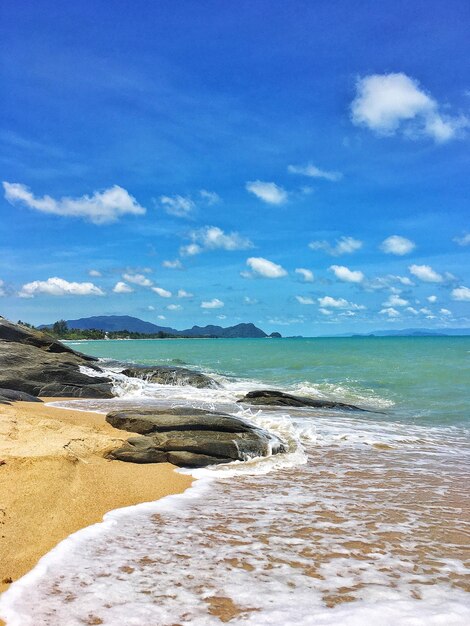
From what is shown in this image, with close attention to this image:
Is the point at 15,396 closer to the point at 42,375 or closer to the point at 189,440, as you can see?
the point at 42,375

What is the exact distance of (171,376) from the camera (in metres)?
29.0

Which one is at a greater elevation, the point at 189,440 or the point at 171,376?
the point at 171,376

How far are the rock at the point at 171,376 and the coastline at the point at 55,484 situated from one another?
17.9 meters

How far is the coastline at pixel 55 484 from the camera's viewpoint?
524 cm

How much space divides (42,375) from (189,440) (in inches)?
513

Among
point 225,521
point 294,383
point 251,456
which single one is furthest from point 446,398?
point 225,521

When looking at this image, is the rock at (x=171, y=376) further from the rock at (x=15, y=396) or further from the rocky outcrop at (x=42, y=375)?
the rock at (x=15, y=396)

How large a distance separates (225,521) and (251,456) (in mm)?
3701

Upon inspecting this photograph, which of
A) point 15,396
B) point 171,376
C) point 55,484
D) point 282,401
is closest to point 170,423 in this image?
point 55,484

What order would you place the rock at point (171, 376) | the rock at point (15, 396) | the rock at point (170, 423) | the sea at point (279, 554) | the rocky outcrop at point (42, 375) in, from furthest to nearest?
the rock at point (171, 376) → the rocky outcrop at point (42, 375) → the rock at point (15, 396) → the rock at point (170, 423) → the sea at point (279, 554)

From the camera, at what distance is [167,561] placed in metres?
4.94

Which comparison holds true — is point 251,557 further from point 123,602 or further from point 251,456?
point 251,456

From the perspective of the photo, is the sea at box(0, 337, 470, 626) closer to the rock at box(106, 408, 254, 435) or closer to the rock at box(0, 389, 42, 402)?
the rock at box(106, 408, 254, 435)

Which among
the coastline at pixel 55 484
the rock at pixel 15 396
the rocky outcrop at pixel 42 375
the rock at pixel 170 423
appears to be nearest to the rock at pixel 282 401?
the rocky outcrop at pixel 42 375
